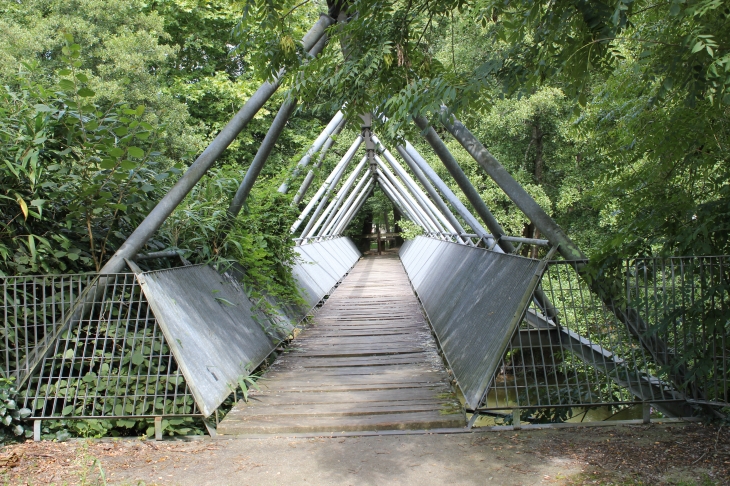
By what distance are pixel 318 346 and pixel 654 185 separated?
14.3 ft

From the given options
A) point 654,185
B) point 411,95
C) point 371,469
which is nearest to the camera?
point 371,469

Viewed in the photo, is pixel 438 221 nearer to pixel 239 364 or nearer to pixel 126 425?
pixel 239 364

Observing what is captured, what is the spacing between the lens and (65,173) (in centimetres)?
454

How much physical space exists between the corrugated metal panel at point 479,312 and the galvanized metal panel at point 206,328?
1.91 metres

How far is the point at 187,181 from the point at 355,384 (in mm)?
2422

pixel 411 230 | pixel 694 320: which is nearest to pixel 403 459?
pixel 694 320

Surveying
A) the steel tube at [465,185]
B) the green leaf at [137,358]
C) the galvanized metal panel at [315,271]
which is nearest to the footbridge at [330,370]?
the green leaf at [137,358]

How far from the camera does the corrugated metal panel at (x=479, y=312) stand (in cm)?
429

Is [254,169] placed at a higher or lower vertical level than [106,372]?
higher

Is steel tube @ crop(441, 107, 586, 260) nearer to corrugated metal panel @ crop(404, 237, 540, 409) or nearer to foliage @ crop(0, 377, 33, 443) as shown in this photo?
corrugated metal panel @ crop(404, 237, 540, 409)

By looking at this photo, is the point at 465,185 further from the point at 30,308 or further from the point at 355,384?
the point at 30,308

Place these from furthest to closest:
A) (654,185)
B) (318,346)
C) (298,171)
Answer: (298,171)
(318,346)
(654,185)

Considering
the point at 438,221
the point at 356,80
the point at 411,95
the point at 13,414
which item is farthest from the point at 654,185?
the point at 438,221

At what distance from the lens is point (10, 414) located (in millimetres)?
4043
